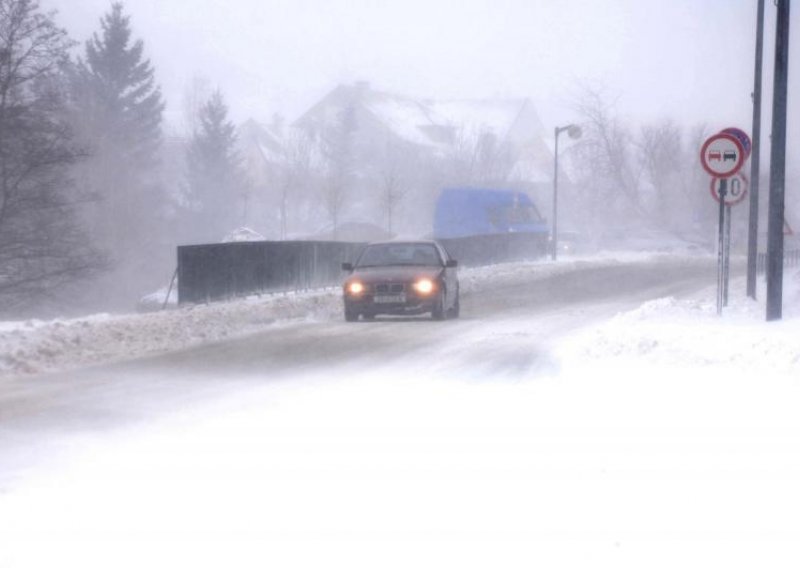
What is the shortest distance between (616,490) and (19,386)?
789cm

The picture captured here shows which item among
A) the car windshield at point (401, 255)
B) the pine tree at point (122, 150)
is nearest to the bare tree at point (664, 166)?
the pine tree at point (122, 150)

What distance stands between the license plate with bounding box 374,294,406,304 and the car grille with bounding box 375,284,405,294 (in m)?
0.09

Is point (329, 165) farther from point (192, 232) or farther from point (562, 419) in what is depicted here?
point (562, 419)

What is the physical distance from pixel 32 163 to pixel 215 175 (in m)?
45.3

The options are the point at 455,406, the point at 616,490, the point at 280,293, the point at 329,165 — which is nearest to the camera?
the point at 616,490

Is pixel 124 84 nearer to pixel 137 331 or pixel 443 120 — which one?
pixel 443 120

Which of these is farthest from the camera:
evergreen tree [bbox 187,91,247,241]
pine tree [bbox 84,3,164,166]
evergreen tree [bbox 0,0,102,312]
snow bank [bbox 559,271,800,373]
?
evergreen tree [bbox 187,91,247,241]

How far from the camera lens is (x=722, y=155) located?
15.9 meters

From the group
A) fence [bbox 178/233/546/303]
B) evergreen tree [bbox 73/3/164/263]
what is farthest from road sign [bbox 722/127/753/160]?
evergreen tree [bbox 73/3/164/263]

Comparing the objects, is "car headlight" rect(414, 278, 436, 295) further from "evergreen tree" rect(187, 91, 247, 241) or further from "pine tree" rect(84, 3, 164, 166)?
"evergreen tree" rect(187, 91, 247, 241)

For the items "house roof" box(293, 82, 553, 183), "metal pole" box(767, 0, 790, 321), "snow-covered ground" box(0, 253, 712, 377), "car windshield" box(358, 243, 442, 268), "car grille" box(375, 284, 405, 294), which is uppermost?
"house roof" box(293, 82, 553, 183)

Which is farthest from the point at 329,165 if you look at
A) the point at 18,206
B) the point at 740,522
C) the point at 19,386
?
the point at 740,522

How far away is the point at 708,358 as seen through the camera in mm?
13062

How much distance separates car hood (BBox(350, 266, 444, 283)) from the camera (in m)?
22.0
